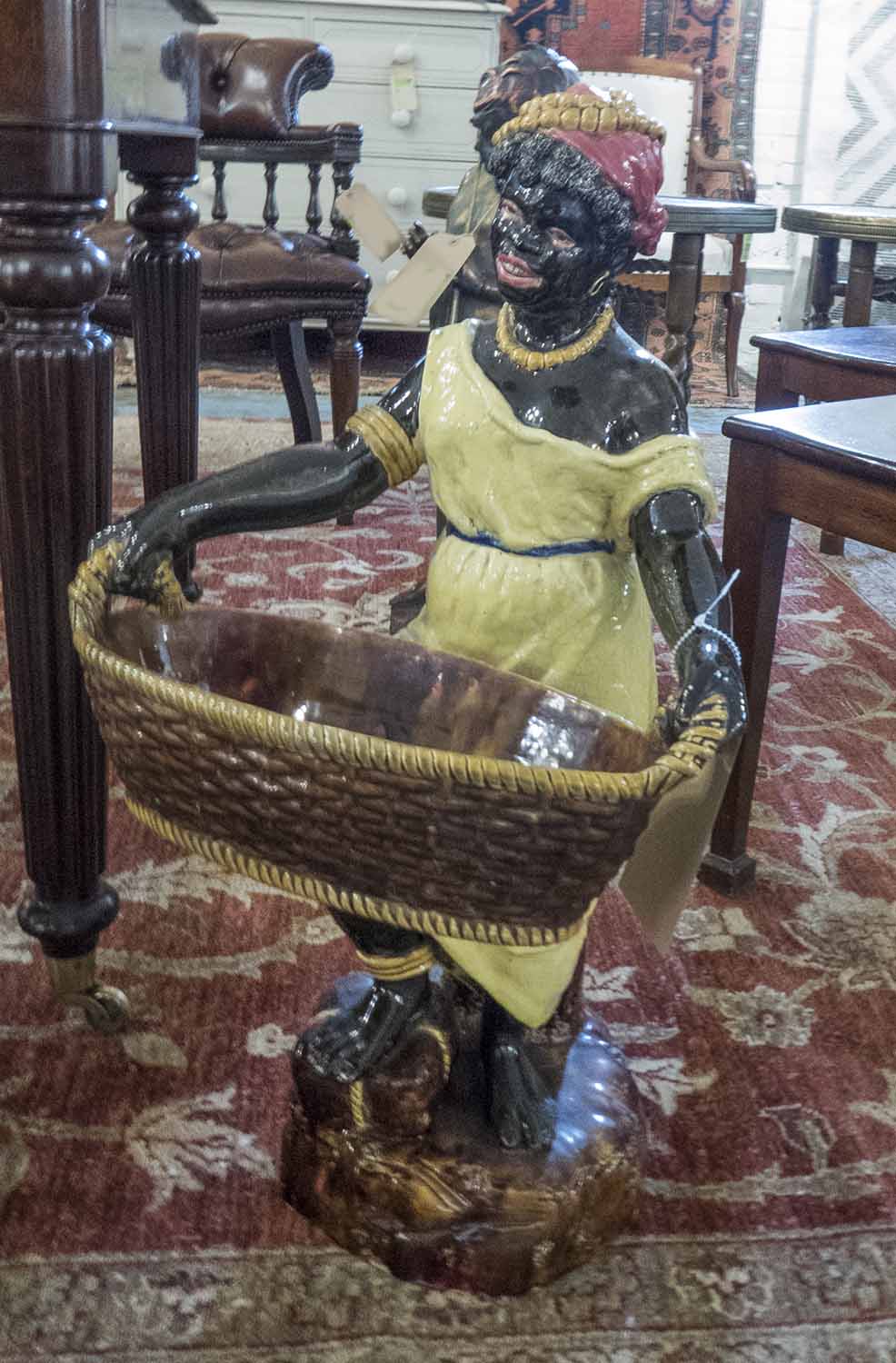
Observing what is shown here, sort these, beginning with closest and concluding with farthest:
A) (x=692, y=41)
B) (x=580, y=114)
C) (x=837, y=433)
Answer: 1. (x=580, y=114)
2. (x=837, y=433)
3. (x=692, y=41)

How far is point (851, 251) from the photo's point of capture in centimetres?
263

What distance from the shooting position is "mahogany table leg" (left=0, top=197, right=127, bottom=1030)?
0.86 m

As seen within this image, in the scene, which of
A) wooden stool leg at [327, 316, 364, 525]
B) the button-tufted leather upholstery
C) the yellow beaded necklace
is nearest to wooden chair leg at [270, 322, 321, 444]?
wooden stool leg at [327, 316, 364, 525]

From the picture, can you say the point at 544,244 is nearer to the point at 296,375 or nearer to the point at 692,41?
the point at 296,375

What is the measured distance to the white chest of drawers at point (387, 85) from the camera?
146 inches

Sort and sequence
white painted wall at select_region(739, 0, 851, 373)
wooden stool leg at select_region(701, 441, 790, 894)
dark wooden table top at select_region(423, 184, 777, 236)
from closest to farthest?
wooden stool leg at select_region(701, 441, 790, 894)
dark wooden table top at select_region(423, 184, 777, 236)
white painted wall at select_region(739, 0, 851, 373)

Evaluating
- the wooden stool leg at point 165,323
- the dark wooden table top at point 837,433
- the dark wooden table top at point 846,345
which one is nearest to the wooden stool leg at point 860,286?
the dark wooden table top at point 846,345

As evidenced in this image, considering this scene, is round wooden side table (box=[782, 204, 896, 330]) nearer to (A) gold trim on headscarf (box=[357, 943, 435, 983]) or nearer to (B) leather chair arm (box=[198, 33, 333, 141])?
(B) leather chair arm (box=[198, 33, 333, 141])

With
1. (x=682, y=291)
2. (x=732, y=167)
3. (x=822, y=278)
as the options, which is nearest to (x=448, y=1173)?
(x=682, y=291)

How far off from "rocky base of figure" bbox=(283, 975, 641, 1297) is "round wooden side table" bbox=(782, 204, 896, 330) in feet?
6.68

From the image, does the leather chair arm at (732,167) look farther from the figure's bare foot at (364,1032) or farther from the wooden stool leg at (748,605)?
the figure's bare foot at (364,1032)

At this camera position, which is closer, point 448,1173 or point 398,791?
point 398,791

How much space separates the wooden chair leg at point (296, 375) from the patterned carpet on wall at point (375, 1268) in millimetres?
1303

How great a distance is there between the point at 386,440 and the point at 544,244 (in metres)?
0.17
